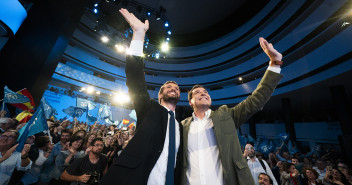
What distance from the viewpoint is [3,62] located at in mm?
3996

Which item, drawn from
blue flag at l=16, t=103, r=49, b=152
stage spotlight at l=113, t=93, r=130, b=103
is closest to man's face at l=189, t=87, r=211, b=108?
blue flag at l=16, t=103, r=49, b=152

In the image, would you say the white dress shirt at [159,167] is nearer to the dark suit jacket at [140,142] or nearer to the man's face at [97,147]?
the dark suit jacket at [140,142]

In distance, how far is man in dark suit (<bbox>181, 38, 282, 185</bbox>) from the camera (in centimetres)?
125

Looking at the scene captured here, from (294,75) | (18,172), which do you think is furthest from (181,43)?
(18,172)

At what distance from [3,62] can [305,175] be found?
29.3ft

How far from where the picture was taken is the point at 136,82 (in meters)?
1.27

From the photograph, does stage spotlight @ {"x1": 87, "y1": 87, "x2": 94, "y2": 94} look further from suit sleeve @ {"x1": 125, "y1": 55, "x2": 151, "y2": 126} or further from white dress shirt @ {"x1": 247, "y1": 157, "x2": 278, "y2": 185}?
suit sleeve @ {"x1": 125, "y1": 55, "x2": 151, "y2": 126}

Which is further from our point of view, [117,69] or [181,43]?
[181,43]

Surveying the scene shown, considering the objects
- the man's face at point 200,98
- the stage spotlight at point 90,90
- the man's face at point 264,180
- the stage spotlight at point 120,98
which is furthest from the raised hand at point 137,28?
the stage spotlight at point 120,98

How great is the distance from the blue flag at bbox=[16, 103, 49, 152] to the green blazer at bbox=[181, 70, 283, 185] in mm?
3064

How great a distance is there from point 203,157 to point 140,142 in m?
0.63

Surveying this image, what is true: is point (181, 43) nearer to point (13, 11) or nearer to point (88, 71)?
point (88, 71)

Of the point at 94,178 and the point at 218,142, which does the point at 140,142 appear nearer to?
the point at 218,142

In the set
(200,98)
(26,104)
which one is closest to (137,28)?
(200,98)
